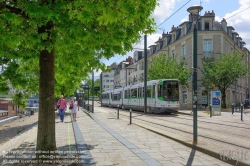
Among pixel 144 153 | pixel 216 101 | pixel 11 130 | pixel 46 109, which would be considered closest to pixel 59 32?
pixel 46 109

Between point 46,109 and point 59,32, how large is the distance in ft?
5.71

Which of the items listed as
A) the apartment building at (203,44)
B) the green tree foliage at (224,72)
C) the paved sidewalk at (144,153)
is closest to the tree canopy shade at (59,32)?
the paved sidewalk at (144,153)

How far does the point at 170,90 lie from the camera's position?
24188 millimetres

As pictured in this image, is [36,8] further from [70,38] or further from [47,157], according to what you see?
[47,157]

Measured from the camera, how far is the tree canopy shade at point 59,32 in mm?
4832

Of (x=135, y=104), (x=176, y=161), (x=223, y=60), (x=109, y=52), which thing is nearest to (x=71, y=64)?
(x=109, y=52)

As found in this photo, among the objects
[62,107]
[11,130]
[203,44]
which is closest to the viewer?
[62,107]

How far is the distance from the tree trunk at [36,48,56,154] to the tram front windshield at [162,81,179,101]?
60.0 ft

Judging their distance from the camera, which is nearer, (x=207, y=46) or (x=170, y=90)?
(x=170, y=90)

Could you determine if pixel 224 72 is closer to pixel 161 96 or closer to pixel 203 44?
pixel 203 44

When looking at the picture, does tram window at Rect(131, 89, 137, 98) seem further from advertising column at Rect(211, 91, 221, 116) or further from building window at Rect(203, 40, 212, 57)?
building window at Rect(203, 40, 212, 57)

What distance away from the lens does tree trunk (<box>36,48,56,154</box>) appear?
Result: 6324 millimetres

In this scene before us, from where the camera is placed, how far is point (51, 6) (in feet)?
16.8

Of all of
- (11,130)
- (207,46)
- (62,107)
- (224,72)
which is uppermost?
(207,46)
